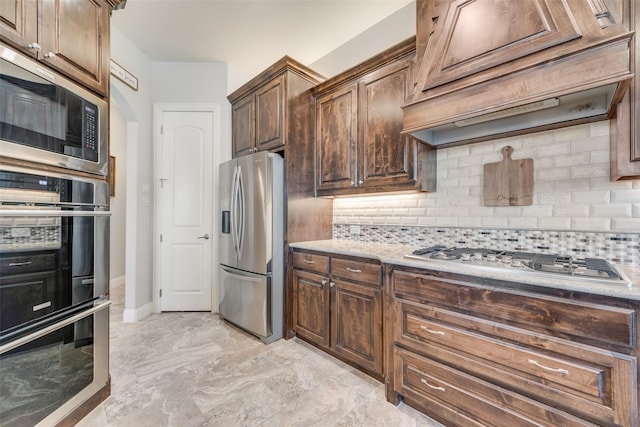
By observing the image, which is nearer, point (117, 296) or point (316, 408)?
point (316, 408)

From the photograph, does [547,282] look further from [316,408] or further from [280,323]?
[280,323]

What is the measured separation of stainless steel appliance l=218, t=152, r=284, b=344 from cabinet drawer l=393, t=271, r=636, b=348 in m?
1.38

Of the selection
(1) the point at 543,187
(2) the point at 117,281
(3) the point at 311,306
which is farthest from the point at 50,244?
(2) the point at 117,281

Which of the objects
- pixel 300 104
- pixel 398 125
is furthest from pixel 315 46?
pixel 398 125

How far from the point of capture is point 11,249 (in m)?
1.25

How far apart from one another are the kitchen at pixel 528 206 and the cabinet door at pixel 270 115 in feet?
3.03

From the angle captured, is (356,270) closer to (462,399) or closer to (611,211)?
(462,399)

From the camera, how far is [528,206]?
5.90 ft

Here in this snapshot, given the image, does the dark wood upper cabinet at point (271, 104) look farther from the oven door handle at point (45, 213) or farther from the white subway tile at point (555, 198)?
the white subway tile at point (555, 198)

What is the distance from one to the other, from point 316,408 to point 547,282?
1459 mm

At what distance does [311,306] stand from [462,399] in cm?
128

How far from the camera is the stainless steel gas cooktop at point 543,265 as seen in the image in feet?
3.74

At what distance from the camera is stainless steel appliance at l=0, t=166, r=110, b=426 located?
49.1 inches

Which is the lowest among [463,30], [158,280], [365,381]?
[365,381]
